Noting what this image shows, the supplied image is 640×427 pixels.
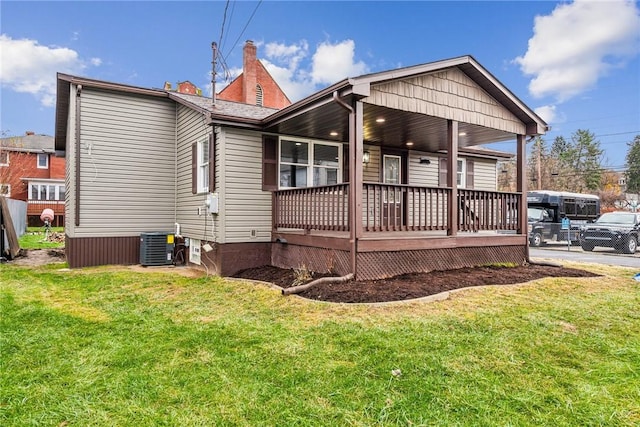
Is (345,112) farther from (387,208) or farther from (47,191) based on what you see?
(47,191)

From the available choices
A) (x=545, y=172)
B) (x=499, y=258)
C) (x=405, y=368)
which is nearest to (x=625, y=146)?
(x=545, y=172)

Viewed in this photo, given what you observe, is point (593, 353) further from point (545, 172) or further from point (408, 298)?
point (545, 172)

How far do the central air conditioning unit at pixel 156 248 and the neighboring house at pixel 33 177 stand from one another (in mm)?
21372

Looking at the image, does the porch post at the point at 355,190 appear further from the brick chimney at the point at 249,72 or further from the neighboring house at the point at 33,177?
the neighboring house at the point at 33,177

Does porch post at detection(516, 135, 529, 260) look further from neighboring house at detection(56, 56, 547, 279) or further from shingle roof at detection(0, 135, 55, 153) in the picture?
shingle roof at detection(0, 135, 55, 153)

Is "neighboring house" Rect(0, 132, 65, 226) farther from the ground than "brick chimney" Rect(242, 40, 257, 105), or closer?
closer

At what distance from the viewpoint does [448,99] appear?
7.53 meters

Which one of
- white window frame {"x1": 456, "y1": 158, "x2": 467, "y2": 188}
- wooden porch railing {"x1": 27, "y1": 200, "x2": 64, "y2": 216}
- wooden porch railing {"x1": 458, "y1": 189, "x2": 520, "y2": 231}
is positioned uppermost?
white window frame {"x1": 456, "y1": 158, "x2": 467, "y2": 188}

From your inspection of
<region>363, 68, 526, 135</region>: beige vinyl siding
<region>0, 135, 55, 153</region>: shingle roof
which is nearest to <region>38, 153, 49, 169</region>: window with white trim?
<region>0, 135, 55, 153</region>: shingle roof

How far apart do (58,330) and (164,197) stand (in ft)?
20.1

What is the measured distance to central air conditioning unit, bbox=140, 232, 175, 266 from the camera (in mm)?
9039

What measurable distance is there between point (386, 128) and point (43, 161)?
99.4 feet

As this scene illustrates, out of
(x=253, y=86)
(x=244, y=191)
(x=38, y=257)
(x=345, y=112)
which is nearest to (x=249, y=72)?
(x=253, y=86)

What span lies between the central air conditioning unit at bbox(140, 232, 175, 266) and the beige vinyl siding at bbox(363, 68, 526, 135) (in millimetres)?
5870
